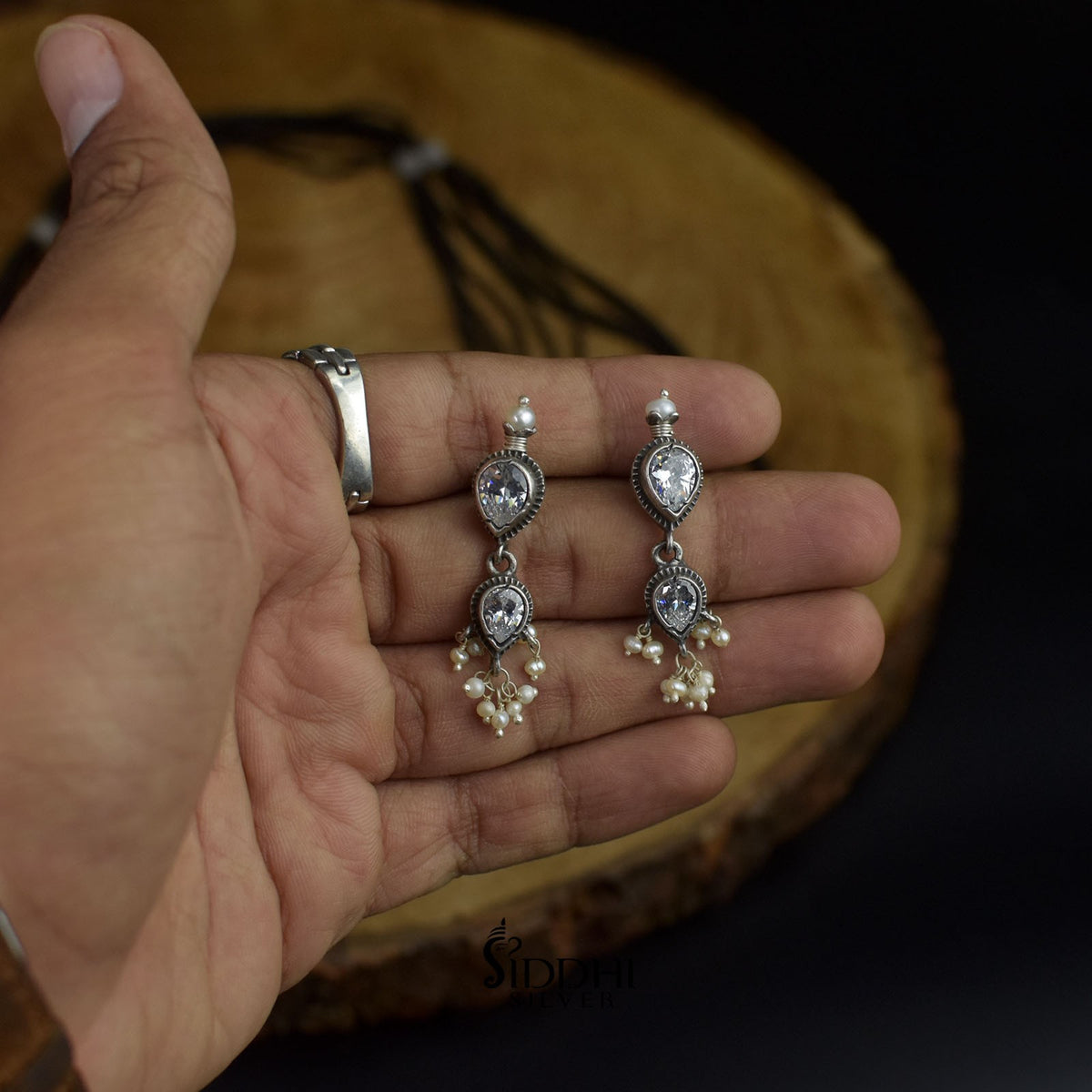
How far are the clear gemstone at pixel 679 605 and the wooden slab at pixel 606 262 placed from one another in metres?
0.39

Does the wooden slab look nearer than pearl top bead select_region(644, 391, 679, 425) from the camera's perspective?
No

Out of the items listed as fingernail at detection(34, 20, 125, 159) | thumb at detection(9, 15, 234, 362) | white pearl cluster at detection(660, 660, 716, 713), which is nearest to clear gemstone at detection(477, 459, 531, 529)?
white pearl cluster at detection(660, 660, 716, 713)

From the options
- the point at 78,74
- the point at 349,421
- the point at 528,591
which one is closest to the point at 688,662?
the point at 528,591

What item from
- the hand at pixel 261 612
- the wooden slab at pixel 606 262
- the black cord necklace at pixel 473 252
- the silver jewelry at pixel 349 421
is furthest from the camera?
the black cord necklace at pixel 473 252

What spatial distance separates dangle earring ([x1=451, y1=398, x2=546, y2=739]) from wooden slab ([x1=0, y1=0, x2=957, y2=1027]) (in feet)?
1.21

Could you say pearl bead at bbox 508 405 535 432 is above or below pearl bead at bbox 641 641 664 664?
above

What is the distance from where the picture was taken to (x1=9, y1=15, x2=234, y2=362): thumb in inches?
60.4

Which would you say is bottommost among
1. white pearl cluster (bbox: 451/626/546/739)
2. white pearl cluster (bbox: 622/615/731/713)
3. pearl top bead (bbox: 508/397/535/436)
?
white pearl cluster (bbox: 451/626/546/739)

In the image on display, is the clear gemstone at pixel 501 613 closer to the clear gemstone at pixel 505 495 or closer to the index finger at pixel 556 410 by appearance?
the clear gemstone at pixel 505 495

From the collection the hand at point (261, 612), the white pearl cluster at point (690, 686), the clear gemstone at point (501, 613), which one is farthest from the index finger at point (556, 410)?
the white pearl cluster at point (690, 686)

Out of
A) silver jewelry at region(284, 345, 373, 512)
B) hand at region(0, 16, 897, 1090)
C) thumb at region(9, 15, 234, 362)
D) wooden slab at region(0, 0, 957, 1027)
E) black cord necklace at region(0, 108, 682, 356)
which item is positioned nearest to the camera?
hand at region(0, 16, 897, 1090)

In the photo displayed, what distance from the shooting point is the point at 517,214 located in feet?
8.48

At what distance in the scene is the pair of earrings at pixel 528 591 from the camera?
1.86m

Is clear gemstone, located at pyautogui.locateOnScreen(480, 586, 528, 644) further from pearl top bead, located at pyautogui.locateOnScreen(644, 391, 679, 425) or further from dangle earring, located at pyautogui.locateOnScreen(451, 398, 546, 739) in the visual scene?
pearl top bead, located at pyautogui.locateOnScreen(644, 391, 679, 425)
